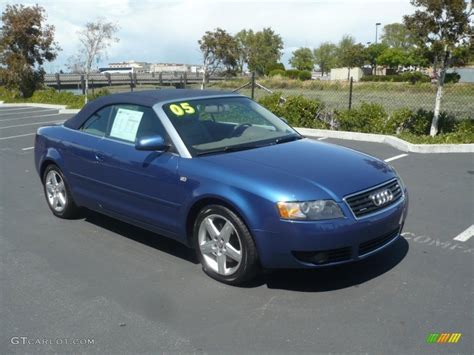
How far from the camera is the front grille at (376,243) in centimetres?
371

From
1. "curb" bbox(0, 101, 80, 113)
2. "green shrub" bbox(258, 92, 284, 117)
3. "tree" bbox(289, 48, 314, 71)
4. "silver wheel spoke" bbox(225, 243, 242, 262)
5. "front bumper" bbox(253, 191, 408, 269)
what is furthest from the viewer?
"tree" bbox(289, 48, 314, 71)

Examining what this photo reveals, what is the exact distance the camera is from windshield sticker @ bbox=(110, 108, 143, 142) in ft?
15.6

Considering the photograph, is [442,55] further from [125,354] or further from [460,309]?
[125,354]

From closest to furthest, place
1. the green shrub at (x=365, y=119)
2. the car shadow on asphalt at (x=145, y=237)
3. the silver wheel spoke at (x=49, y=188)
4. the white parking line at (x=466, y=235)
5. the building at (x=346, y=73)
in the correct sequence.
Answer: the car shadow on asphalt at (x=145, y=237)
the white parking line at (x=466, y=235)
the silver wheel spoke at (x=49, y=188)
the green shrub at (x=365, y=119)
the building at (x=346, y=73)

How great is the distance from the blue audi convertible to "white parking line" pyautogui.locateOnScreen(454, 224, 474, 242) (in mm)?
1089

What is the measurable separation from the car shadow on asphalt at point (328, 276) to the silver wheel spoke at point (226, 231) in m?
0.44

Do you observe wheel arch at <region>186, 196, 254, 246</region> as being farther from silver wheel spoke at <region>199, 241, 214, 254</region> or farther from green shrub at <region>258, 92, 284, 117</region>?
green shrub at <region>258, 92, 284, 117</region>

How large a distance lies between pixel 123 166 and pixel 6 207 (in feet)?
8.73

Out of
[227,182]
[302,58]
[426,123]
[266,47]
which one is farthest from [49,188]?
[302,58]

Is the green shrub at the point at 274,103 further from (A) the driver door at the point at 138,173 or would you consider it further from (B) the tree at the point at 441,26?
(A) the driver door at the point at 138,173

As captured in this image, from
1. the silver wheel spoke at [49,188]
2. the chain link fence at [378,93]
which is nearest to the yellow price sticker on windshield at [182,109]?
the silver wheel spoke at [49,188]

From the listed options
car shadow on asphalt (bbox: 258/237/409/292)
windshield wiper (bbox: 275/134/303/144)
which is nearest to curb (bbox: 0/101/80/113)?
windshield wiper (bbox: 275/134/303/144)

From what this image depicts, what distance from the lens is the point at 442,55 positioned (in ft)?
32.8

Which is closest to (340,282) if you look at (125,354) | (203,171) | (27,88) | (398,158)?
(203,171)
